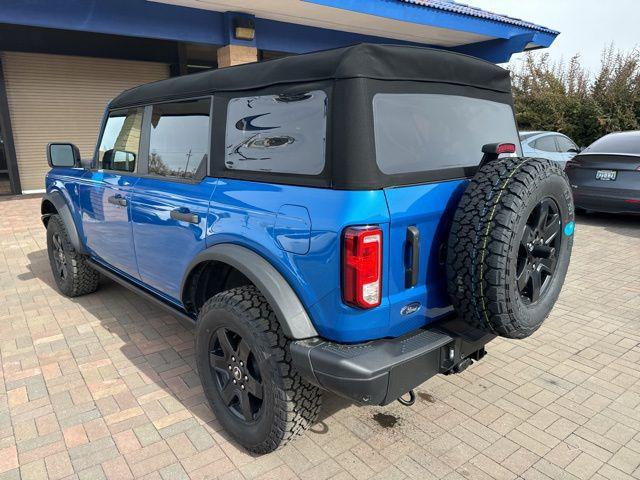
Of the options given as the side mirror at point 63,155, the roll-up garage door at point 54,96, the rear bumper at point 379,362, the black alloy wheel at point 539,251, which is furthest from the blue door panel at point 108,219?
the roll-up garage door at point 54,96

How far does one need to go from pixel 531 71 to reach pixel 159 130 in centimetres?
1756

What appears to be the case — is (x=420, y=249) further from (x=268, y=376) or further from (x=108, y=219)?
(x=108, y=219)

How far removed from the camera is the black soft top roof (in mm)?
2055

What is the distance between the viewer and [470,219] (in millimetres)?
2125

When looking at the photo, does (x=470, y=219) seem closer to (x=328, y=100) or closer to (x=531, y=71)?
(x=328, y=100)

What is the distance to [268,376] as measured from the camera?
87.9 inches

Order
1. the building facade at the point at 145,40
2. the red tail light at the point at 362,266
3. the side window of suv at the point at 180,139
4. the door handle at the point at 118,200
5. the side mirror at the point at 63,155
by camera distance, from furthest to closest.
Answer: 1. the building facade at the point at 145,40
2. the side mirror at the point at 63,155
3. the door handle at the point at 118,200
4. the side window of suv at the point at 180,139
5. the red tail light at the point at 362,266

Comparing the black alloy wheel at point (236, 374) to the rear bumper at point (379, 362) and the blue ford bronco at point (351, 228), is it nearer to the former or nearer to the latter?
the blue ford bronco at point (351, 228)

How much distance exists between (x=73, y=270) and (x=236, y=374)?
2.83 metres

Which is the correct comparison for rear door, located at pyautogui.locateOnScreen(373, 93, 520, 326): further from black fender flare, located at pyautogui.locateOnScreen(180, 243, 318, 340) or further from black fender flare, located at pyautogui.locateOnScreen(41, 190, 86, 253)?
black fender flare, located at pyautogui.locateOnScreen(41, 190, 86, 253)

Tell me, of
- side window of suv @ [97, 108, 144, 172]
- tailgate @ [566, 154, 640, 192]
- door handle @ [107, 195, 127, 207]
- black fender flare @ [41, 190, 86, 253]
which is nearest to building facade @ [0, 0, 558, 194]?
tailgate @ [566, 154, 640, 192]

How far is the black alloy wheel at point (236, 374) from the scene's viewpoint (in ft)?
7.89

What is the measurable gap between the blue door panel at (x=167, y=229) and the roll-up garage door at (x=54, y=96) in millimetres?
10571

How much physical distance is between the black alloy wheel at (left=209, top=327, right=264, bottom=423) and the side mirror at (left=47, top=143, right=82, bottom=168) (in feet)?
8.77
